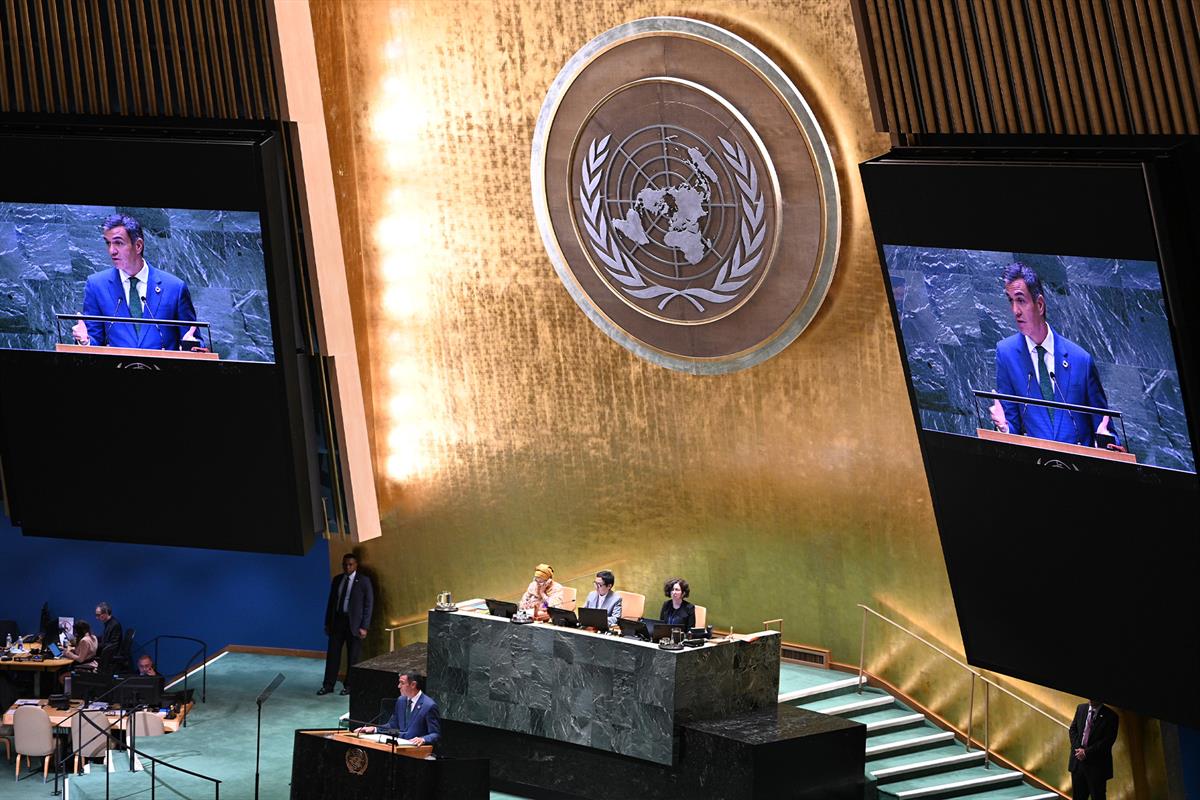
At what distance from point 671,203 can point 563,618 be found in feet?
10.8

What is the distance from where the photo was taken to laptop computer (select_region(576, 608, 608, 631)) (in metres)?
12.6

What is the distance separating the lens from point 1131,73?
8859 millimetres

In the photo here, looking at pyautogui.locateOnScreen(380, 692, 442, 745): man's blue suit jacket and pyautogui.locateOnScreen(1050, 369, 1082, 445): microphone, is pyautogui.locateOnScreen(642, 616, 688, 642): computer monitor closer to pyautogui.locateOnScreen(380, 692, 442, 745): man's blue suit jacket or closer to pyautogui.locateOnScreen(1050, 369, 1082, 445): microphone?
pyautogui.locateOnScreen(380, 692, 442, 745): man's blue suit jacket

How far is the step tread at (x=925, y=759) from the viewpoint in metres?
12.6

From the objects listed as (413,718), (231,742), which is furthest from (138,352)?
(231,742)

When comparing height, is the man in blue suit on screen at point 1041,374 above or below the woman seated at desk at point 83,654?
above

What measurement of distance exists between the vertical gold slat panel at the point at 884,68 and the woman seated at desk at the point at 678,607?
167 inches

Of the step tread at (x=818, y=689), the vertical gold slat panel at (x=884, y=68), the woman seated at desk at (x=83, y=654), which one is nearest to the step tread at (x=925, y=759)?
the step tread at (x=818, y=689)

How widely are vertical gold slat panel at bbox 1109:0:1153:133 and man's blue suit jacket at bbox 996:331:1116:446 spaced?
1211mm

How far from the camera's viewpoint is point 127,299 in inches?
490

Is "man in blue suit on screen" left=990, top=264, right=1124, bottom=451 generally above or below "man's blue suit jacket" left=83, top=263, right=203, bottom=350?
below

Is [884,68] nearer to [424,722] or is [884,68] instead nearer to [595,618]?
[595,618]

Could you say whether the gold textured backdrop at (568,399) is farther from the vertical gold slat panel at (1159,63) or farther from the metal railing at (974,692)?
the vertical gold slat panel at (1159,63)

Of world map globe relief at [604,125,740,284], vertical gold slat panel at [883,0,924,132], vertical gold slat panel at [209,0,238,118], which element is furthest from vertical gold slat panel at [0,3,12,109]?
vertical gold slat panel at [883,0,924,132]
